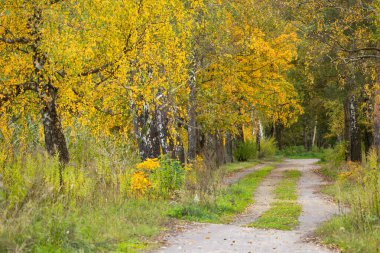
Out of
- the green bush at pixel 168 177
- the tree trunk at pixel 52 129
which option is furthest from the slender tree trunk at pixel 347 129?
the tree trunk at pixel 52 129

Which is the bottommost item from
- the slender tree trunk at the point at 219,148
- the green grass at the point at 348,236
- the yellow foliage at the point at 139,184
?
the green grass at the point at 348,236

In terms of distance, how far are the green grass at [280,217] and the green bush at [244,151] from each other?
28.7m

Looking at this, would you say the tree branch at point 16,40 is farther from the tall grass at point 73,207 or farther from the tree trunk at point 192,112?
the tree trunk at point 192,112

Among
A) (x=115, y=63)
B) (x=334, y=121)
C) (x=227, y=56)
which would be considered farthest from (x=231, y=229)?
(x=334, y=121)

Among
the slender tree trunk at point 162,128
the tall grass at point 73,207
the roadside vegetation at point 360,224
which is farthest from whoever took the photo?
the slender tree trunk at point 162,128

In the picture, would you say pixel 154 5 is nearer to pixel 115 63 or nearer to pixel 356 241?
pixel 115 63

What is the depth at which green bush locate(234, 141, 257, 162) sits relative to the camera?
1876 inches

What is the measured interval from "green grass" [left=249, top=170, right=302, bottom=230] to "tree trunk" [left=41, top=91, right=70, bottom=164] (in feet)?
16.5

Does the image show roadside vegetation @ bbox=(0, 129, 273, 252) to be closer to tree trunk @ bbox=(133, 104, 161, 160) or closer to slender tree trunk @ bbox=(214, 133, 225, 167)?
tree trunk @ bbox=(133, 104, 161, 160)

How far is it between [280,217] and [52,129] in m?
6.45

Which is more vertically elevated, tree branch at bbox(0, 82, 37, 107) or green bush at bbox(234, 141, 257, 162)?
tree branch at bbox(0, 82, 37, 107)

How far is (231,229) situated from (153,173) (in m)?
4.59

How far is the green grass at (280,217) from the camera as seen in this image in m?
14.3

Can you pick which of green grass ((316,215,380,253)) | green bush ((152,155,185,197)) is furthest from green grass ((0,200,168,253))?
green grass ((316,215,380,253))
